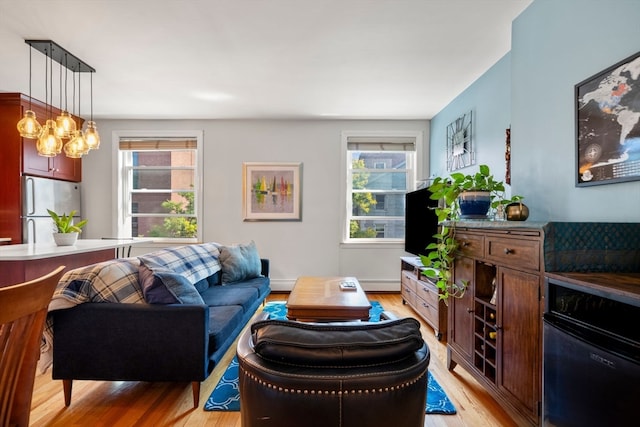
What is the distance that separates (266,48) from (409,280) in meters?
2.90

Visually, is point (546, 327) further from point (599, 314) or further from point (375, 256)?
point (375, 256)

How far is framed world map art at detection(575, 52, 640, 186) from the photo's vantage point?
1411mm

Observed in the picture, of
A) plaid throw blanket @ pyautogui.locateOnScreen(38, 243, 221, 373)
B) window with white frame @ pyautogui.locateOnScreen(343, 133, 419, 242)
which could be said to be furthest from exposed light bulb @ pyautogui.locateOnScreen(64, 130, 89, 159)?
window with white frame @ pyautogui.locateOnScreen(343, 133, 419, 242)

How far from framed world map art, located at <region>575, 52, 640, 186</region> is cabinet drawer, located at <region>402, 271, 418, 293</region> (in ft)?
7.17

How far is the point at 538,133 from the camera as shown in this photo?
205cm

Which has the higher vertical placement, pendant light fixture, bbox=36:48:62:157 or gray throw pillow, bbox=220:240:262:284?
pendant light fixture, bbox=36:48:62:157

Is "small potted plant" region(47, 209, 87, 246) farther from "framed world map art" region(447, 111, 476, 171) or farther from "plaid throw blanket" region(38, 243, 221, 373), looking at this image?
"framed world map art" region(447, 111, 476, 171)

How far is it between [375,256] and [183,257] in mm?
2763

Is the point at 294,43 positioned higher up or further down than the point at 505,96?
higher up

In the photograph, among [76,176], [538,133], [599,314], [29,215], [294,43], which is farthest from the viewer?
[76,176]

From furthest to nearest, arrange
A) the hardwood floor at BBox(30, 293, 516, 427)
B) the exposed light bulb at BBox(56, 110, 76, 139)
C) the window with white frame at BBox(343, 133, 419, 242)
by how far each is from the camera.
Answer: the window with white frame at BBox(343, 133, 419, 242)
the exposed light bulb at BBox(56, 110, 76, 139)
the hardwood floor at BBox(30, 293, 516, 427)

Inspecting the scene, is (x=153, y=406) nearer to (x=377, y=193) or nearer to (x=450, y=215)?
(x=450, y=215)

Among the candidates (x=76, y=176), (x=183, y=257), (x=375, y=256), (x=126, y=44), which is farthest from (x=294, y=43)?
(x=76, y=176)

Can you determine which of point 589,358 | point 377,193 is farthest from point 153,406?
point 377,193
